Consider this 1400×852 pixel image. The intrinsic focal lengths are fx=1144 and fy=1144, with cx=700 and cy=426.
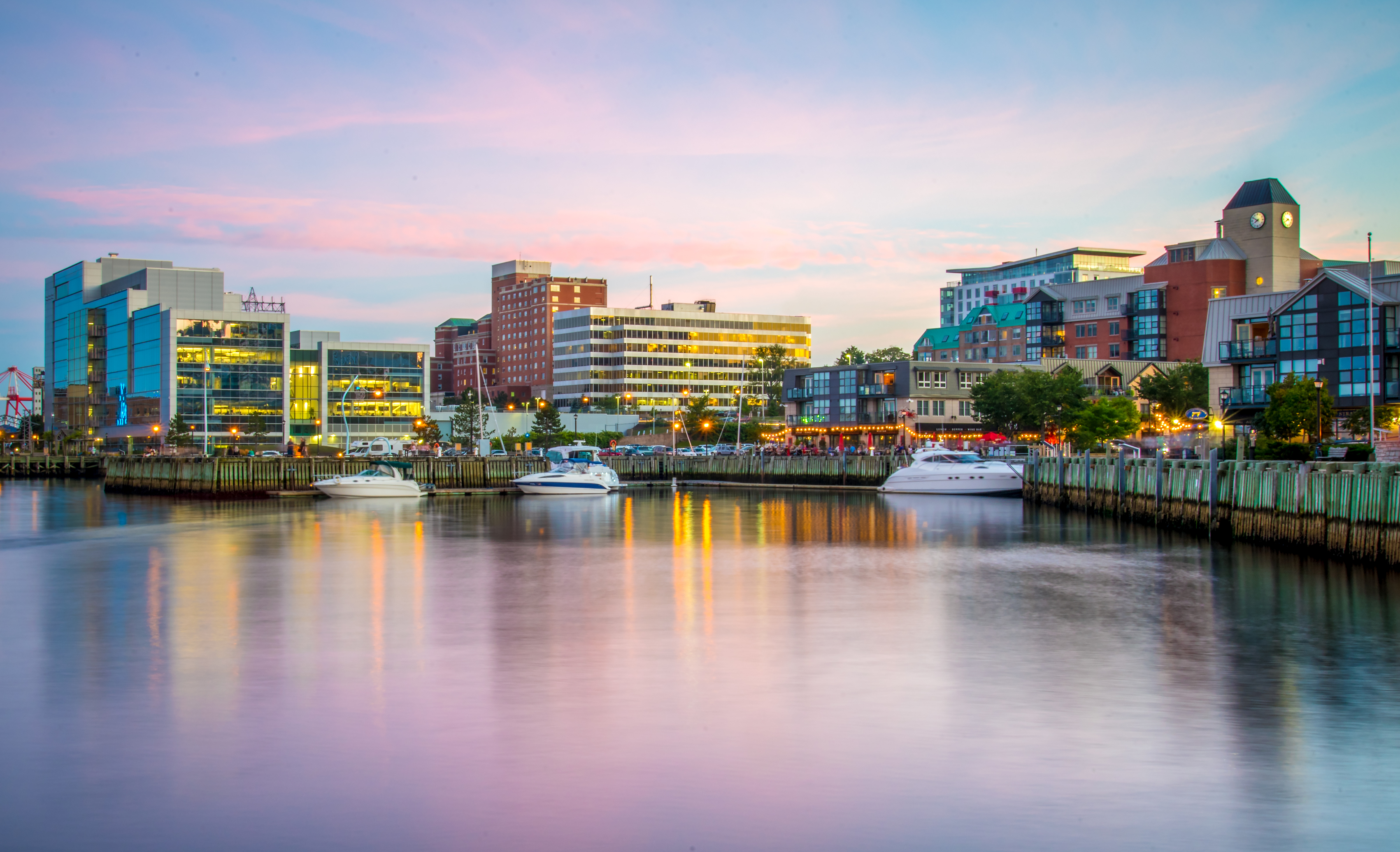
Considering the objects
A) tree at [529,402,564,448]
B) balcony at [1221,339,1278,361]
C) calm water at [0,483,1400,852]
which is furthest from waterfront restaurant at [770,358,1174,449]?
calm water at [0,483,1400,852]

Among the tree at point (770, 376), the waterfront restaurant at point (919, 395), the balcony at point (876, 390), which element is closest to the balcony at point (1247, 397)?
the waterfront restaurant at point (919, 395)

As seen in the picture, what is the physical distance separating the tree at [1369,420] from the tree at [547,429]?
112 m

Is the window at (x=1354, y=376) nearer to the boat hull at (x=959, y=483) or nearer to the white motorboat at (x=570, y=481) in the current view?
the boat hull at (x=959, y=483)

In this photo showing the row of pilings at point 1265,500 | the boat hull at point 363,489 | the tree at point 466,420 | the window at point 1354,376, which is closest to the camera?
the row of pilings at point 1265,500

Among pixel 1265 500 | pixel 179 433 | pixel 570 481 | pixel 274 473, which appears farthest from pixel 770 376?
pixel 1265 500

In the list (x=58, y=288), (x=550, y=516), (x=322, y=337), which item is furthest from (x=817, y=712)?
(x=58, y=288)

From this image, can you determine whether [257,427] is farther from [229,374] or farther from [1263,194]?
[1263,194]

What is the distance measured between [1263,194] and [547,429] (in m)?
100

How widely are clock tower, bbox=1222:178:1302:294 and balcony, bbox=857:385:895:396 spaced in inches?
1838

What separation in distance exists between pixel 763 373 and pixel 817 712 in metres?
165

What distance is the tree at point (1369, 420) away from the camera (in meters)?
64.6

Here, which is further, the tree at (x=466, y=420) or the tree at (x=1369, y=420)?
the tree at (x=466, y=420)

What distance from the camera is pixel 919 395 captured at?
124625mm

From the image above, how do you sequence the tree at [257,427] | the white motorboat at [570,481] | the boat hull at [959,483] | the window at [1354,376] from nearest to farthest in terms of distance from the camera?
the window at [1354,376] < the boat hull at [959,483] < the white motorboat at [570,481] < the tree at [257,427]
